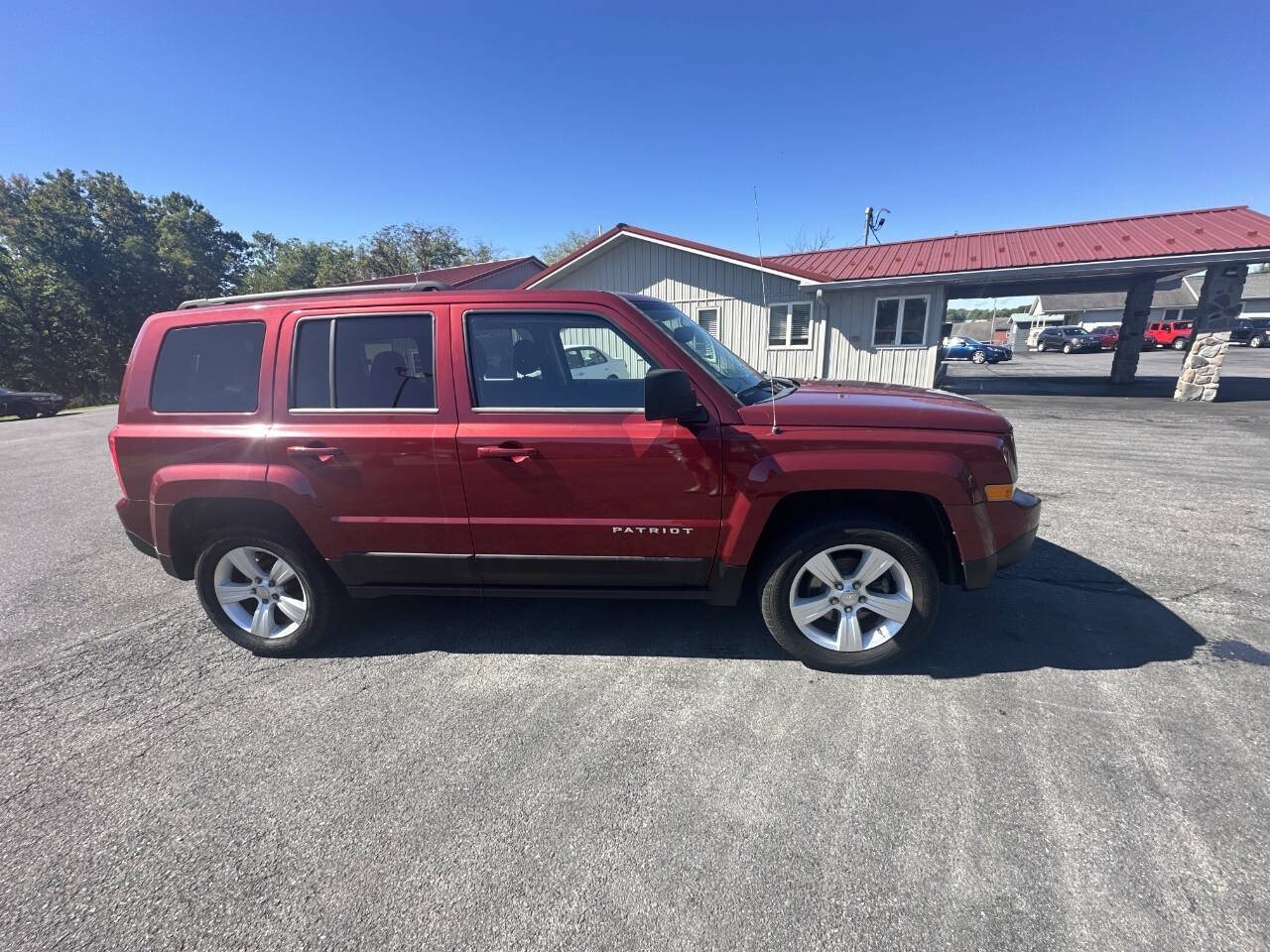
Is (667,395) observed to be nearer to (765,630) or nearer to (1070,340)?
(765,630)

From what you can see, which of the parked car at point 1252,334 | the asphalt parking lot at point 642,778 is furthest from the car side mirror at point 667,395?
the parked car at point 1252,334

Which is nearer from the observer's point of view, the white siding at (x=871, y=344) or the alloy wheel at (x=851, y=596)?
the alloy wheel at (x=851, y=596)

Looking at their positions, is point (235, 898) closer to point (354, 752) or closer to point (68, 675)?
point (354, 752)

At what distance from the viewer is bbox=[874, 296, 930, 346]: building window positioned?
13.9 m

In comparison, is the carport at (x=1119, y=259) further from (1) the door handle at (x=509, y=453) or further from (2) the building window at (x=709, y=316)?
(1) the door handle at (x=509, y=453)

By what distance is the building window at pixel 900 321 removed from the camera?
→ 1389 cm

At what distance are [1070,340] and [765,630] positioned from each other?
135 ft

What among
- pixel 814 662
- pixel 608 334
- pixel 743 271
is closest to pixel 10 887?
pixel 608 334

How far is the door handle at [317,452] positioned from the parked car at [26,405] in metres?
28.0

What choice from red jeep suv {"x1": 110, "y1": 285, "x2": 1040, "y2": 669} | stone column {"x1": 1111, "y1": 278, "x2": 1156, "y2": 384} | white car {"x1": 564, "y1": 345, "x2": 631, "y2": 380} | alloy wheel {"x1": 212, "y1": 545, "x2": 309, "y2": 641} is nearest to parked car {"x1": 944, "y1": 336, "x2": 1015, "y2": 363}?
stone column {"x1": 1111, "y1": 278, "x2": 1156, "y2": 384}

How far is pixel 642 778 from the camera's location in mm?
2211

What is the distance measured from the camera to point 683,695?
2711mm

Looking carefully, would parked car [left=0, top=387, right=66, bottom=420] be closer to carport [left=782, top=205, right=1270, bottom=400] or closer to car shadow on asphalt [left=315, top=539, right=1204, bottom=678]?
car shadow on asphalt [left=315, top=539, right=1204, bottom=678]

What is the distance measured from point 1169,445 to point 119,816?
39.1ft
